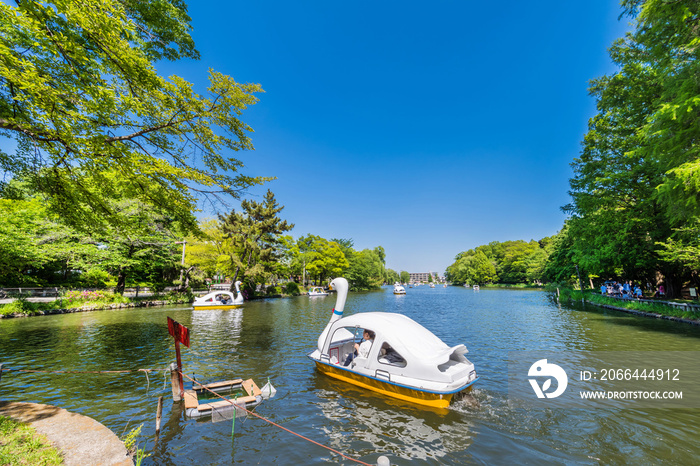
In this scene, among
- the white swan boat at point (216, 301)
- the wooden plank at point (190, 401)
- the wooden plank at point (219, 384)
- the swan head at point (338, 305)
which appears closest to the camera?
the wooden plank at point (190, 401)

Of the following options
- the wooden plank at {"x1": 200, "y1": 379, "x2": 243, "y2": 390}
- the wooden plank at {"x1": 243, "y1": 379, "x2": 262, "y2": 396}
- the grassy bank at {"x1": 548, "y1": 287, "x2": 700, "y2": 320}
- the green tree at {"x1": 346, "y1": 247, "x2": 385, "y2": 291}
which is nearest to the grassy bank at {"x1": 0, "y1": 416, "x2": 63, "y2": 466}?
the wooden plank at {"x1": 200, "y1": 379, "x2": 243, "y2": 390}

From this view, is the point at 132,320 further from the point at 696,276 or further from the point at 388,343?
the point at 696,276

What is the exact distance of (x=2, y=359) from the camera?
37.3 ft

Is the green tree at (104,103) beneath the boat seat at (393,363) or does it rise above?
above

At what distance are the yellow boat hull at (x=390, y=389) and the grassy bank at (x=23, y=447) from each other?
6.50 metres

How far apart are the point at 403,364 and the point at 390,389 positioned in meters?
0.78

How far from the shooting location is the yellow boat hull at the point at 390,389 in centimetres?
721

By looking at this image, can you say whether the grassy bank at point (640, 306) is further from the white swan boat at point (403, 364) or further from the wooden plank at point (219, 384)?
the wooden plank at point (219, 384)

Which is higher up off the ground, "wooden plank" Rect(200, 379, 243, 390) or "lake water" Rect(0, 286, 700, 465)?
"wooden plank" Rect(200, 379, 243, 390)

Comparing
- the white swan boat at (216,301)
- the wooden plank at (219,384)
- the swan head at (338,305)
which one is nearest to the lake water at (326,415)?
the wooden plank at (219,384)

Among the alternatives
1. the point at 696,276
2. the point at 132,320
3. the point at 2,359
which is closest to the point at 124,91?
the point at 2,359

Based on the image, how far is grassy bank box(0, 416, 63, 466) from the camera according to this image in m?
3.96

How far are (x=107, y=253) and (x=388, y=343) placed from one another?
34032 millimetres

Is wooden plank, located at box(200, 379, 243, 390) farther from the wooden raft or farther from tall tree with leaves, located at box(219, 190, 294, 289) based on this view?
tall tree with leaves, located at box(219, 190, 294, 289)
